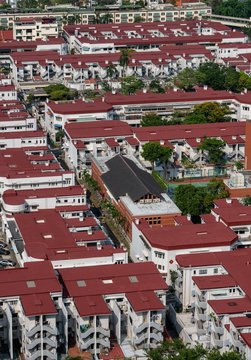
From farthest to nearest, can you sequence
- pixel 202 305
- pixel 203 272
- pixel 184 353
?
pixel 203 272 < pixel 202 305 < pixel 184 353

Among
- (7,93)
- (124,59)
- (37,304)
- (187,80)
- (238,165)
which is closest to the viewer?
(37,304)

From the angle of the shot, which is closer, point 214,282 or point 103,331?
point 103,331

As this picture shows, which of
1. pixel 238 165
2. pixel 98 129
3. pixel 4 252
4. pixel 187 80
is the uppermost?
pixel 98 129

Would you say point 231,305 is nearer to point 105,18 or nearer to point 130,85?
point 130,85

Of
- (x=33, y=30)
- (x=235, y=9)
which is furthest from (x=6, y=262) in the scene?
(x=235, y=9)

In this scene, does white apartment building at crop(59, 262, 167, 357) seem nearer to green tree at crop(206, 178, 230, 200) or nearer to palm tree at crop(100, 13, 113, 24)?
green tree at crop(206, 178, 230, 200)

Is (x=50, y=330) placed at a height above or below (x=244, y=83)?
above

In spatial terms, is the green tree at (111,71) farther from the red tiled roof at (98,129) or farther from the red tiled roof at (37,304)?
the red tiled roof at (37,304)

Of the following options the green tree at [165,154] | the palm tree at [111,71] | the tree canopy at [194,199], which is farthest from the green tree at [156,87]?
the tree canopy at [194,199]
